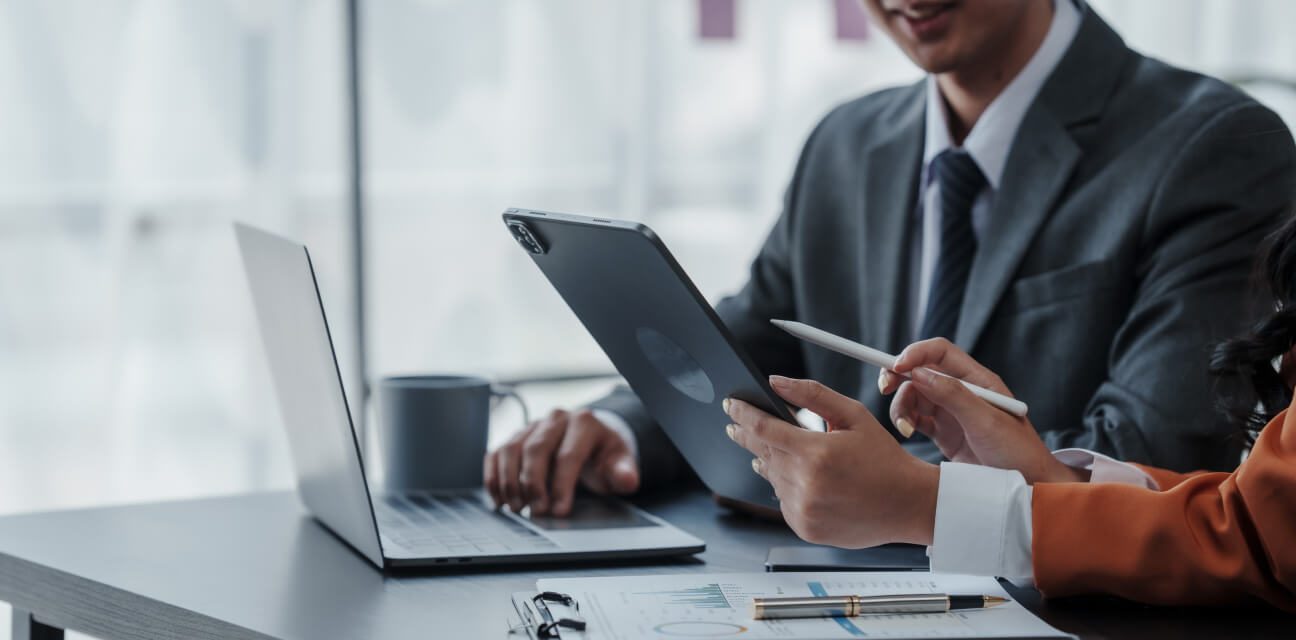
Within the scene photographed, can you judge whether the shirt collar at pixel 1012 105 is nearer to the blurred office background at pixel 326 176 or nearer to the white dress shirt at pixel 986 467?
the white dress shirt at pixel 986 467

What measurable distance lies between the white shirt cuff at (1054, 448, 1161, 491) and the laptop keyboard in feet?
1.32

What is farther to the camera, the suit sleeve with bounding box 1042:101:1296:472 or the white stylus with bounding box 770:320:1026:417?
the suit sleeve with bounding box 1042:101:1296:472

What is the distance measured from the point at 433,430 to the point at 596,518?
6.9 inches

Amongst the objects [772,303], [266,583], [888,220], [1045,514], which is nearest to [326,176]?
[772,303]

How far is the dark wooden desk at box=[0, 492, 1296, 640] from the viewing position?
33.4 inches

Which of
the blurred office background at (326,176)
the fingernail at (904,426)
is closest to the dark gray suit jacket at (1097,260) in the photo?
the fingernail at (904,426)

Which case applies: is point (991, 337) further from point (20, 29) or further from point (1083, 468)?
point (20, 29)

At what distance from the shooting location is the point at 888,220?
5.04 ft

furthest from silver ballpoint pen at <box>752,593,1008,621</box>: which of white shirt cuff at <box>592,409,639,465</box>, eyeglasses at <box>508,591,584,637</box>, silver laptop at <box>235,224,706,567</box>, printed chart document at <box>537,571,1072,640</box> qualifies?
white shirt cuff at <box>592,409,639,465</box>

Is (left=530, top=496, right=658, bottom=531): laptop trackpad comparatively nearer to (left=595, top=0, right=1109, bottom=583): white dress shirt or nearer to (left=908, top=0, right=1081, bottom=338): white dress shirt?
(left=595, top=0, right=1109, bottom=583): white dress shirt

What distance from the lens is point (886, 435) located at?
2.91ft

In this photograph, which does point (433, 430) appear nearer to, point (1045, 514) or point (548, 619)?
point (548, 619)

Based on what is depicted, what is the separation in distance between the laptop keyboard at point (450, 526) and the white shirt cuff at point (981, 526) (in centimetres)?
28

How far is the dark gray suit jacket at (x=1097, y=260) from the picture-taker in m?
1.23
